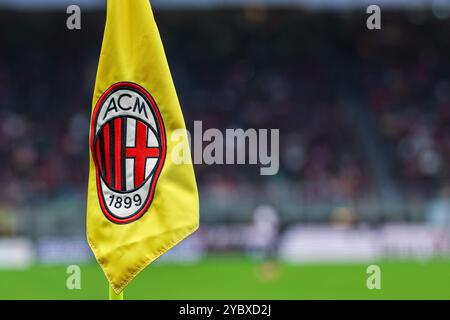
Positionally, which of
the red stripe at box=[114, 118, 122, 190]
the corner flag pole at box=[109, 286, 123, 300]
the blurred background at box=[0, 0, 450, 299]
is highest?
the blurred background at box=[0, 0, 450, 299]

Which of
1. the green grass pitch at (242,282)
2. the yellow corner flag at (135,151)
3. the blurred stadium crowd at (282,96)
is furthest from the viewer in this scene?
the blurred stadium crowd at (282,96)

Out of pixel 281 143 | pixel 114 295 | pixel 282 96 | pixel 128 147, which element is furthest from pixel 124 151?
pixel 282 96

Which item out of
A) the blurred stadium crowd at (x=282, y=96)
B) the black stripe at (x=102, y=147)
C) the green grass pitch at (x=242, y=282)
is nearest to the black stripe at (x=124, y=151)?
the black stripe at (x=102, y=147)

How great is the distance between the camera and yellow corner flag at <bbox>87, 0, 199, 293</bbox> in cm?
498

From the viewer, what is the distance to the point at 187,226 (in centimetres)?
510

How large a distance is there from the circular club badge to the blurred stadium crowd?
14.5 m

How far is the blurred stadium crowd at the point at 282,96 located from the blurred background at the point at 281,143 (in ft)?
0.15

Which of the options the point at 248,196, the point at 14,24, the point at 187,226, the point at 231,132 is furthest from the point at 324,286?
the point at 14,24

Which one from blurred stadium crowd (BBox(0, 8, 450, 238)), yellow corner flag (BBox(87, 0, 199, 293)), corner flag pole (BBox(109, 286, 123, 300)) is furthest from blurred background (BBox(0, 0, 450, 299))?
yellow corner flag (BBox(87, 0, 199, 293))

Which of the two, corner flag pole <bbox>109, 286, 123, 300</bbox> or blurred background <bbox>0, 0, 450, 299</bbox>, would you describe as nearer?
corner flag pole <bbox>109, 286, 123, 300</bbox>

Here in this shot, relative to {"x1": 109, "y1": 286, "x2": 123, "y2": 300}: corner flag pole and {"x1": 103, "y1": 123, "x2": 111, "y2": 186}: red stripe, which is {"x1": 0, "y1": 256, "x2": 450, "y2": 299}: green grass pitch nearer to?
{"x1": 109, "y1": 286, "x2": 123, "y2": 300}: corner flag pole

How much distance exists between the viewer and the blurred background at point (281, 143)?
17.5 meters

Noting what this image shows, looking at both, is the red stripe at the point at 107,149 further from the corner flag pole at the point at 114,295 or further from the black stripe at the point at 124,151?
the corner flag pole at the point at 114,295

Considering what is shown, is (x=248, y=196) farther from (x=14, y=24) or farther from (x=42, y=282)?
(x=14, y=24)
